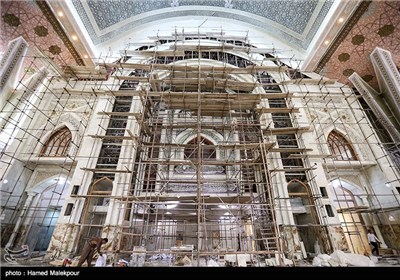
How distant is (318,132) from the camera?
10.1 metres

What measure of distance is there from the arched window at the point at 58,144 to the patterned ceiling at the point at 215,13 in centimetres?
509

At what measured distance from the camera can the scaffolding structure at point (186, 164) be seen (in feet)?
25.1

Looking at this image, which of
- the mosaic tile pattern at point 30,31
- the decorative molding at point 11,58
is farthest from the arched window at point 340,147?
the decorative molding at point 11,58

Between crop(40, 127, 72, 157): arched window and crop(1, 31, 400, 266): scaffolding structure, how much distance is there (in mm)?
230

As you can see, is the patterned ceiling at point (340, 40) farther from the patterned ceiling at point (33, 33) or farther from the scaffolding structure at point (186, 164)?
the scaffolding structure at point (186, 164)

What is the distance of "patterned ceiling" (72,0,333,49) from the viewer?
395 inches

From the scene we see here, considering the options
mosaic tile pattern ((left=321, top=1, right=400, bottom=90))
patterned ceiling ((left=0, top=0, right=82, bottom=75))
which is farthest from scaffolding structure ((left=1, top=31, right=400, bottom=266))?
mosaic tile pattern ((left=321, top=1, right=400, bottom=90))

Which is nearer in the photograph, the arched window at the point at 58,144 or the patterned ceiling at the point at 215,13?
the arched window at the point at 58,144

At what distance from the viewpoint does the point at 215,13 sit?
13234 mm

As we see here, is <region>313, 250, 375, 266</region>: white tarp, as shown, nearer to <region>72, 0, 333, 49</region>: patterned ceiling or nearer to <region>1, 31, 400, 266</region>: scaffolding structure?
<region>1, 31, 400, 266</region>: scaffolding structure

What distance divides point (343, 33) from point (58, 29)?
42.8ft
